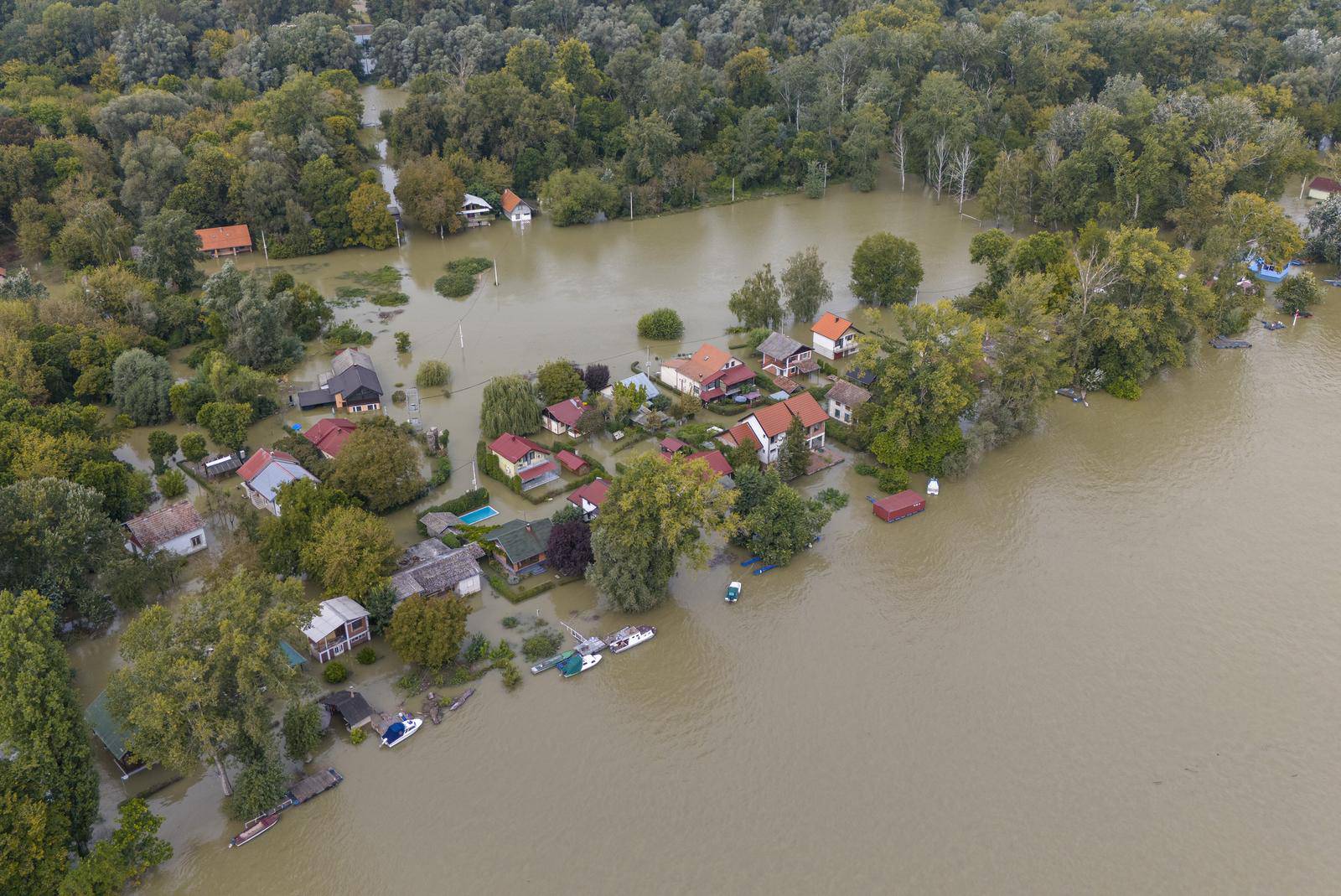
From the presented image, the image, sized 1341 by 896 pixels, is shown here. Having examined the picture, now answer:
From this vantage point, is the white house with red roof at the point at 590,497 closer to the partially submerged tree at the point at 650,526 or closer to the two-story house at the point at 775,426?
the partially submerged tree at the point at 650,526

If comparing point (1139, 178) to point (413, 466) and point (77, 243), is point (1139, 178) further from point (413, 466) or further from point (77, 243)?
point (77, 243)

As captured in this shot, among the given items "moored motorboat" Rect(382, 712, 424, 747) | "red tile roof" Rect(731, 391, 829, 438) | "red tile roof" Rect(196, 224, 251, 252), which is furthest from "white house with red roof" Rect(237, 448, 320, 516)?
"red tile roof" Rect(196, 224, 251, 252)

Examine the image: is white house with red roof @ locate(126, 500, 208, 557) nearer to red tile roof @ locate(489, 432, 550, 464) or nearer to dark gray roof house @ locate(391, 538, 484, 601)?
dark gray roof house @ locate(391, 538, 484, 601)

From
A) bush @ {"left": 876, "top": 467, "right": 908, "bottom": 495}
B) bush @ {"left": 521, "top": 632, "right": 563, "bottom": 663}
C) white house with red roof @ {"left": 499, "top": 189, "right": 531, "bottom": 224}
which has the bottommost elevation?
bush @ {"left": 521, "top": 632, "right": 563, "bottom": 663}

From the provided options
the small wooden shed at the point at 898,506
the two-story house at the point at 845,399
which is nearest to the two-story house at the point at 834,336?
the two-story house at the point at 845,399

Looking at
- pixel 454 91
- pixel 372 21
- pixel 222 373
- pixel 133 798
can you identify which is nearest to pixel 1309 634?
pixel 133 798

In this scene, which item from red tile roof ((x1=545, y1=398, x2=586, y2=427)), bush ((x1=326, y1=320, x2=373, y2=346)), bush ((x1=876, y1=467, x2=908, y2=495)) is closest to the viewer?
bush ((x1=876, y1=467, x2=908, y2=495))

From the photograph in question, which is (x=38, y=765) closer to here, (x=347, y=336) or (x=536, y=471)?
(x=536, y=471)
